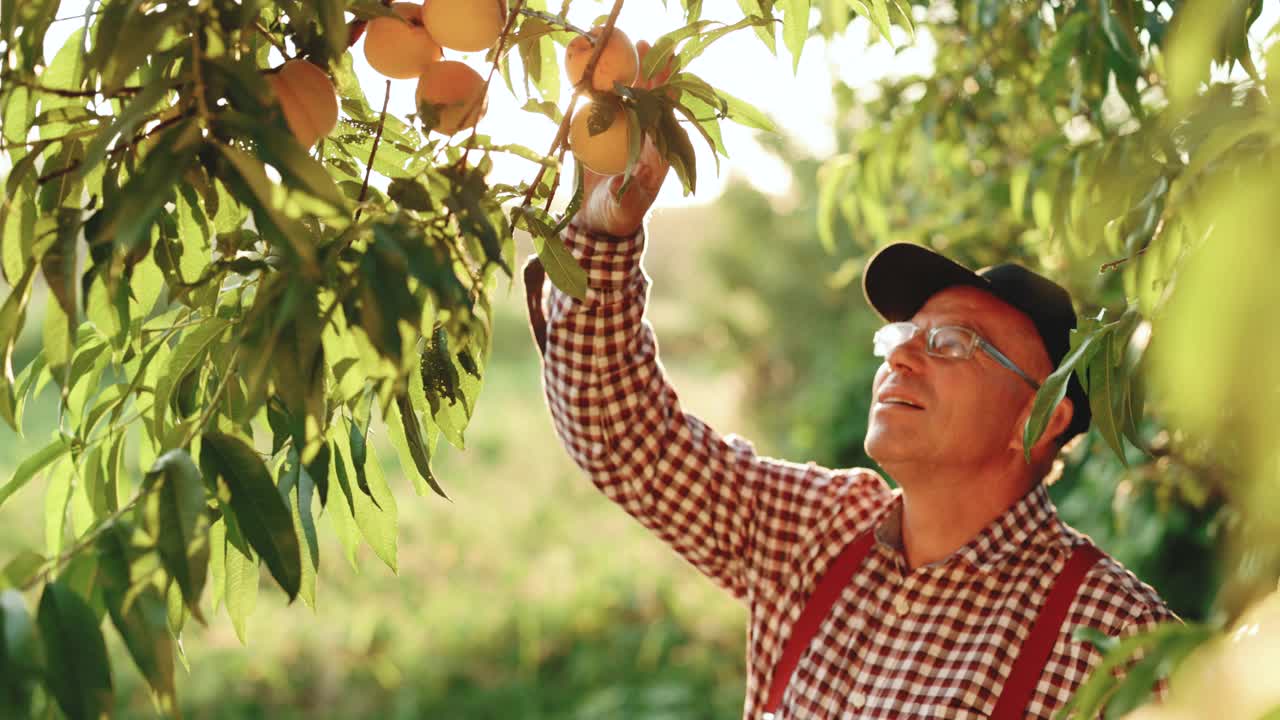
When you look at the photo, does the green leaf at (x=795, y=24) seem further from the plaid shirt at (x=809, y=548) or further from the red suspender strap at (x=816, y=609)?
the red suspender strap at (x=816, y=609)

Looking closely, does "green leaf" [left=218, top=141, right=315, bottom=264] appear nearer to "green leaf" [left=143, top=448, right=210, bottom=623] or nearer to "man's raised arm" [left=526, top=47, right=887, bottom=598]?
"green leaf" [left=143, top=448, right=210, bottom=623]

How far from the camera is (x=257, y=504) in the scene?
24.0 inches

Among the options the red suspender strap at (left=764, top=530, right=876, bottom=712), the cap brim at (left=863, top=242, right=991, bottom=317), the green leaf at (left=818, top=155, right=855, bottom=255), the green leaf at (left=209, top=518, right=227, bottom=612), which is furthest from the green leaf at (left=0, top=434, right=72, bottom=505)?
the green leaf at (left=818, top=155, right=855, bottom=255)

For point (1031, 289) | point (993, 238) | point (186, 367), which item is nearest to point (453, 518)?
point (993, 238)

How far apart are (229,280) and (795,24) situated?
45cm

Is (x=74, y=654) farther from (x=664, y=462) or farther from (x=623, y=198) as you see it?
(x=664, y=462)

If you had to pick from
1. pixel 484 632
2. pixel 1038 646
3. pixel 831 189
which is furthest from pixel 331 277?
pixel 484 632

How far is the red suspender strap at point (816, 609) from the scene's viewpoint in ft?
4.40

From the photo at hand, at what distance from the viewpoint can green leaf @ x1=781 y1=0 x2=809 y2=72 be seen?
2.57ft

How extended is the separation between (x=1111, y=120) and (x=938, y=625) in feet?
3.57

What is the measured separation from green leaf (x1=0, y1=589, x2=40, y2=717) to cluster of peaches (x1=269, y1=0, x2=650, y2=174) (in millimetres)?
319

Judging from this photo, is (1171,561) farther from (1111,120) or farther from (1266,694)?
(1266,694)

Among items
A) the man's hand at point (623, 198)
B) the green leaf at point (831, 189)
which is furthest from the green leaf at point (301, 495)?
the green leaf at point (831, 189)

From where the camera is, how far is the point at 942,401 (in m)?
1.35
